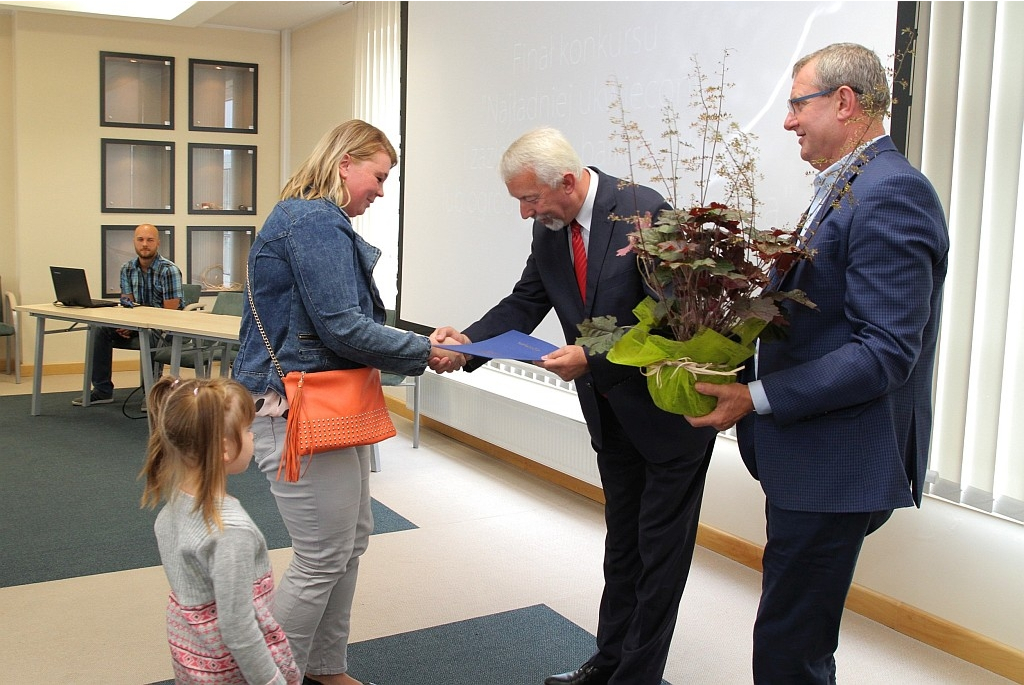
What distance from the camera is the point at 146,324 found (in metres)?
6.43

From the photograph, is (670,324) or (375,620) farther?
(375,620)

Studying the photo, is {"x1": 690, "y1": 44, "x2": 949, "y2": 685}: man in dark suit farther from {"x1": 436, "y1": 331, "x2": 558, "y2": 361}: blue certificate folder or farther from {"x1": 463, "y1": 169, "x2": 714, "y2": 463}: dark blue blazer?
{"x1": 436, "y1": 331, "x2": 558, "y2": 361}: blue certificate folder

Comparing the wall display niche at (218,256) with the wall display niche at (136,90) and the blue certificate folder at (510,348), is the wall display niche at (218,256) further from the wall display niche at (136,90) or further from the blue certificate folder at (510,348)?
the blue certificate folder at (510,348)

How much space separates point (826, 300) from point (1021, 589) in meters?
1.86

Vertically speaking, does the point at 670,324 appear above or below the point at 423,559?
above

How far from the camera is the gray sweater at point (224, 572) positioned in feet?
6.08

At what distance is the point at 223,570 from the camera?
185cm

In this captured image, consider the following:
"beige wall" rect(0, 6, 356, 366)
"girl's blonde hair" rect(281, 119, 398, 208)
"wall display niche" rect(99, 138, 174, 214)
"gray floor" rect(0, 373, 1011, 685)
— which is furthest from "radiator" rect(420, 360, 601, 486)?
"wall display niche" rect(99, 138, 174, 214)

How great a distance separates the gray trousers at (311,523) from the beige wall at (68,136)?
7.29 metres

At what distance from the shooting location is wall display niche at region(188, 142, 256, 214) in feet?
31.1

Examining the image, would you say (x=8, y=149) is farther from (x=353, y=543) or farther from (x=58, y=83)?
(x=353, y=543)

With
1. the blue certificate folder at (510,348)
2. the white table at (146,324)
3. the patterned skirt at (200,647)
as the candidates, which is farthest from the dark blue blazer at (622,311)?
the white table at (146,324)

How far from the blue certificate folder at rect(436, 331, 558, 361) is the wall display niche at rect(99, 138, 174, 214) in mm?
7475

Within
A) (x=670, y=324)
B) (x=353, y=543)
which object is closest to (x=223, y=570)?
(x=353, y=543)
